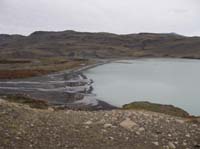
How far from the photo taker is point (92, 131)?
467 inches

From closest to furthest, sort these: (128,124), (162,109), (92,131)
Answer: (92,131) → (128,124) → (162,109)

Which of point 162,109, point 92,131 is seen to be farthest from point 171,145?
point 162,109

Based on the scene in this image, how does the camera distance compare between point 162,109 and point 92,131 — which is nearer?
point 92,131

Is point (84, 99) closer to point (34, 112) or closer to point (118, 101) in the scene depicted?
point (118, 101)

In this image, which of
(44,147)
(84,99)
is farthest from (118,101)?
(44,147)

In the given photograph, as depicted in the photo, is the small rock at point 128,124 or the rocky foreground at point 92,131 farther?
the small rock at point 128,124

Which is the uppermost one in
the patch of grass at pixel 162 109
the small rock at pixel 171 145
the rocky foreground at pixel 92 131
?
the rocky foreground at pixel 92 131

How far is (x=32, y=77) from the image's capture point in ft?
239

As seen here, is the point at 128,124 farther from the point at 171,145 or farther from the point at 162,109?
the point at 162,109

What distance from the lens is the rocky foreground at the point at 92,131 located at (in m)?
10.9

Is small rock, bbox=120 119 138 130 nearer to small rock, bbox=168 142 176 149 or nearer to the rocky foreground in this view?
the rocky foreground

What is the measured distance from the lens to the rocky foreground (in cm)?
1089

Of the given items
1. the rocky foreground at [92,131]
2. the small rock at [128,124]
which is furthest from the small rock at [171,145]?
the small rock at [128,124]

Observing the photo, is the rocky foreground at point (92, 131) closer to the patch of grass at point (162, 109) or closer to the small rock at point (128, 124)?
the small rock at point (128, 124)
